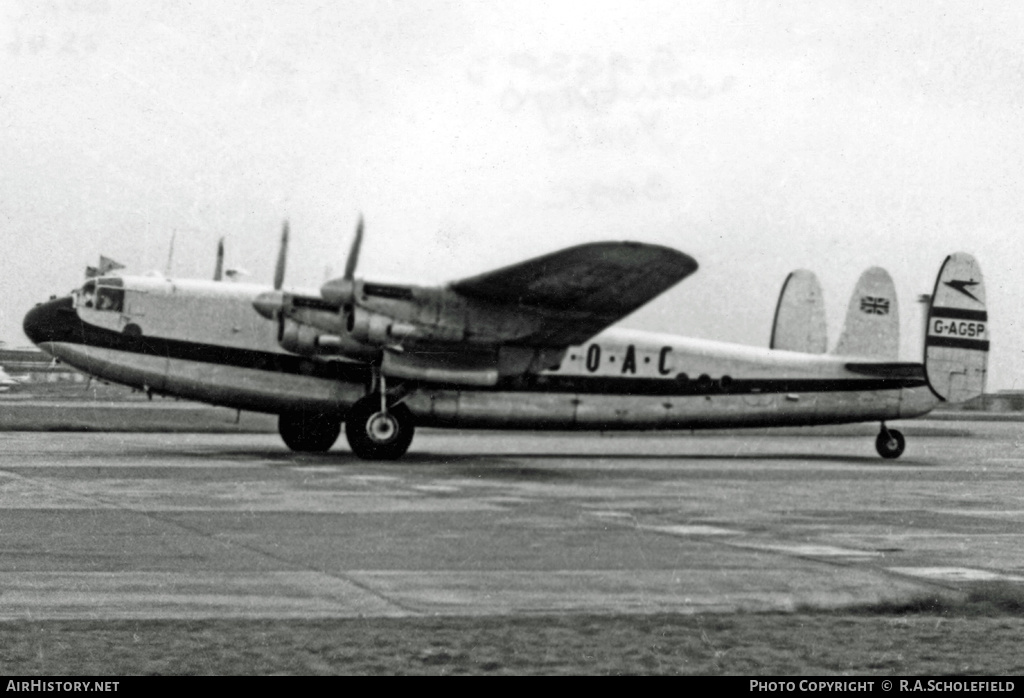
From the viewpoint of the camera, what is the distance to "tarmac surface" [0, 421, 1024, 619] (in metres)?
8.32

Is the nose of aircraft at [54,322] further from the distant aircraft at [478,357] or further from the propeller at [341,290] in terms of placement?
the propeller at [341,290]

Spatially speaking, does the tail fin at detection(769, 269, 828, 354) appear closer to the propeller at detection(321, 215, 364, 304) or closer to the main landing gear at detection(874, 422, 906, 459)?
the main landing gear at detection(874, 422, 906, 459)

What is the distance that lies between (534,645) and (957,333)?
23.0 meters

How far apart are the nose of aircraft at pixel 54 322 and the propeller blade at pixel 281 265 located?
140 inches

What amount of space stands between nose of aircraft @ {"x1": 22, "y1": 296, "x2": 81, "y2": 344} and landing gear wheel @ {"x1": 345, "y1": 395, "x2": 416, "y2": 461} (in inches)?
204

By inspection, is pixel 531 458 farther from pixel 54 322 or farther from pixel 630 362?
pixel 54 322

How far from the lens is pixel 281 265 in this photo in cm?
2355

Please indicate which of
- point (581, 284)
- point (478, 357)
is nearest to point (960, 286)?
point (581, 284)

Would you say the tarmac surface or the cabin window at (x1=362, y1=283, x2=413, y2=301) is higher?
the cabin window at (x1=362, y1=283, x2=413, y2=301)

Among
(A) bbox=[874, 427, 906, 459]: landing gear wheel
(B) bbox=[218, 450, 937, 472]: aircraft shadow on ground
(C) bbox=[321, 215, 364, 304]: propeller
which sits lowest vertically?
(B) bbox=[218, 450, 937, 472]: aircraft shadow on ground

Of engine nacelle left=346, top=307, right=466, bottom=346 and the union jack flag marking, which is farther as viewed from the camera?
the union jack flag marking

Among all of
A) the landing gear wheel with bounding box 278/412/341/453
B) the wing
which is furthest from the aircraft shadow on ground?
the wing

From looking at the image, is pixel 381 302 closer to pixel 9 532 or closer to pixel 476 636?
pixel 9 532
